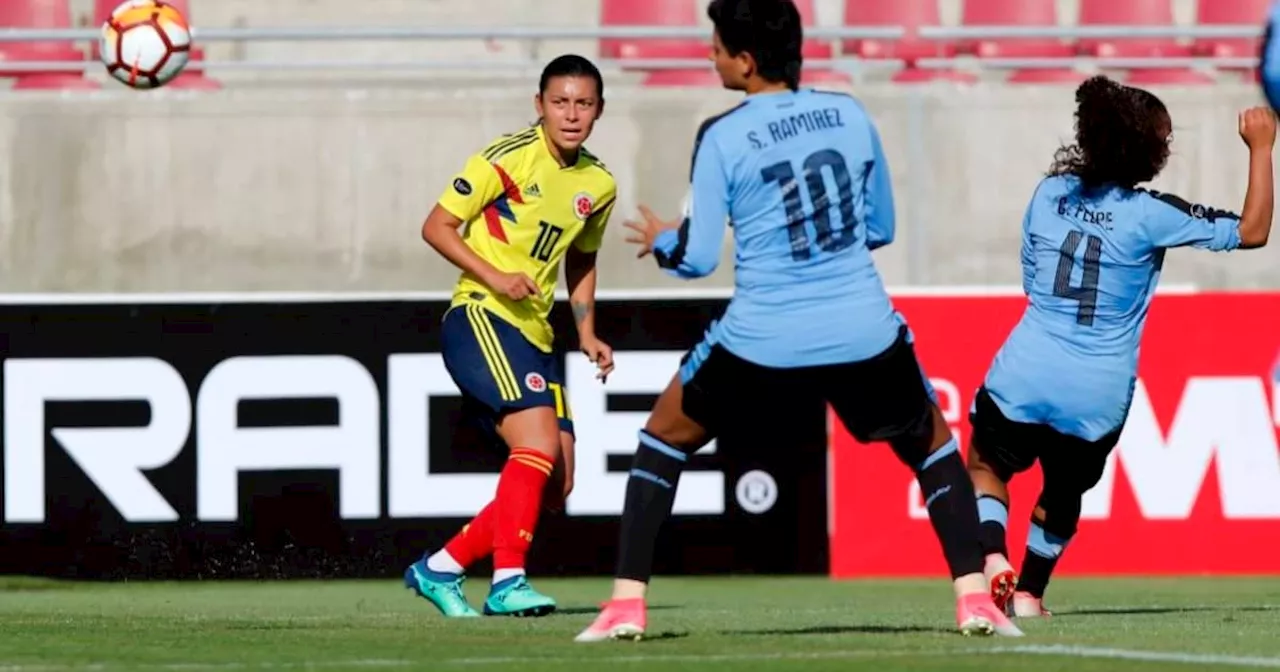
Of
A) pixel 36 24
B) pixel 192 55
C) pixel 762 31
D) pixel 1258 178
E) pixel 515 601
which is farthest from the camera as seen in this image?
pixel 36 24

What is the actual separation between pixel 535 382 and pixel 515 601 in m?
0.81

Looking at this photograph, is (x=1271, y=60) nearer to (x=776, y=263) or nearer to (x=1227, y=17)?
(x=776, y=263)

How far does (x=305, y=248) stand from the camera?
1513cm

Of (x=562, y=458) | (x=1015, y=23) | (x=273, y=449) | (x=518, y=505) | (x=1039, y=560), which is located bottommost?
(x=273, y=449)

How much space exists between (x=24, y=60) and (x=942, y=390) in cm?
737

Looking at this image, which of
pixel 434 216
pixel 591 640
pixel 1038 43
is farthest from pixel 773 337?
pixel 1038 43

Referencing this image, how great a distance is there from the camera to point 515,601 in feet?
29.5

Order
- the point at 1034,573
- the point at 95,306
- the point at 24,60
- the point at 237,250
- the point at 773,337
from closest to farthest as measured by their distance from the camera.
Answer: the point at 773,337 → the point at 1034,573 → the point at 95,306 → the point at 237,250 → the point at 24,60

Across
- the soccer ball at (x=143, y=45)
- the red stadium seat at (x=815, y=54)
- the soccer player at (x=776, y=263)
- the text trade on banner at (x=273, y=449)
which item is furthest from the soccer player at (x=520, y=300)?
the red stadium seat at (x=815, y=54)

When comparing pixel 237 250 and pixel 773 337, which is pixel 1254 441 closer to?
pixel 237 250

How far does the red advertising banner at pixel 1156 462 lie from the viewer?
13.3m

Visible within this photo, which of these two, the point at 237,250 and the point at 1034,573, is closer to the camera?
the point at 1034,573

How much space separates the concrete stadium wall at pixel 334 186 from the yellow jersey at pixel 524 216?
575 cm

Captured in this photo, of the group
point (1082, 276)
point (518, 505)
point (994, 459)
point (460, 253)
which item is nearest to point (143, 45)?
point (460, 253)
